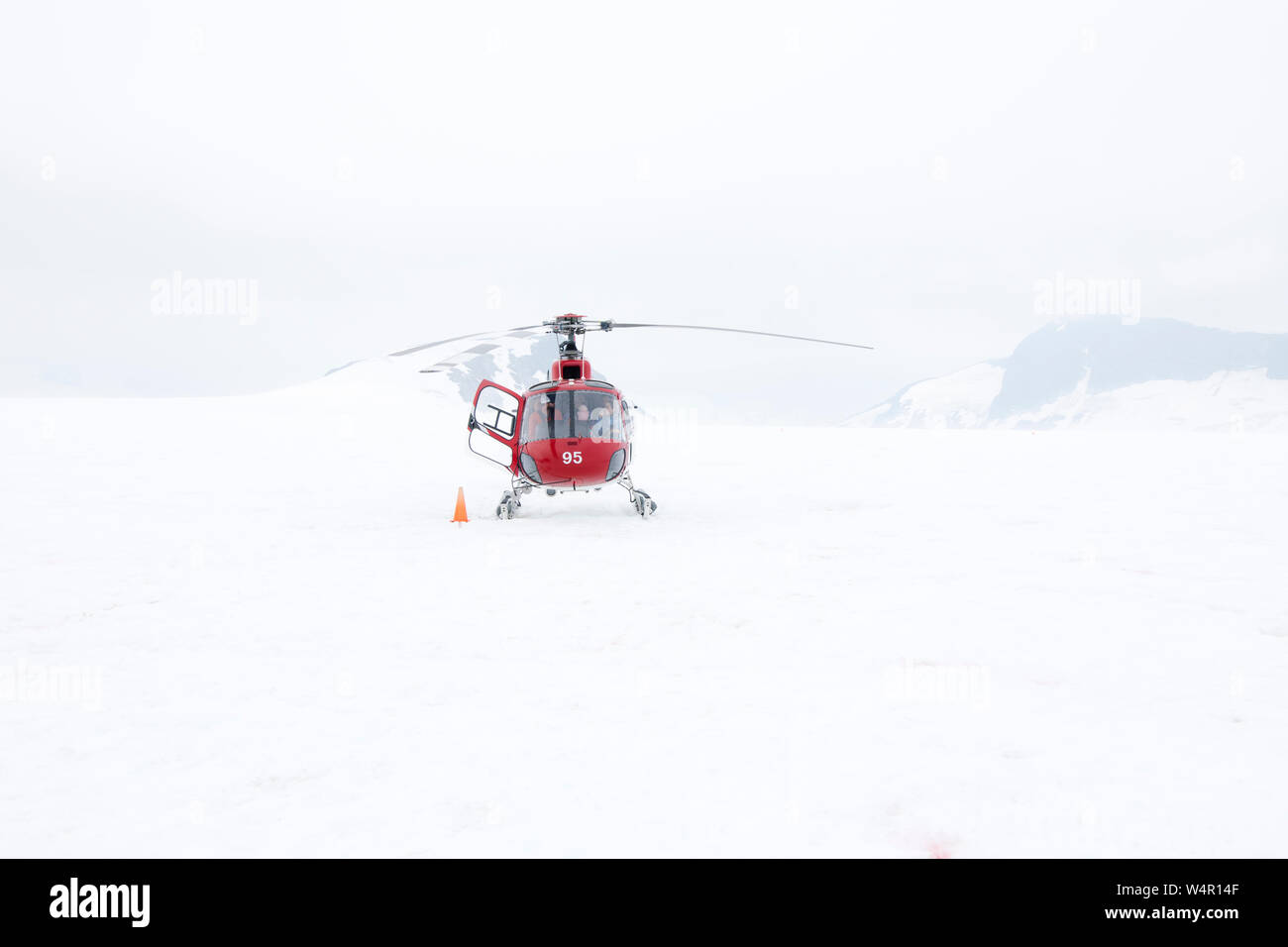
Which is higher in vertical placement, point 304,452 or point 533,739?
point 304,452

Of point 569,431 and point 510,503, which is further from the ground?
point 569,431

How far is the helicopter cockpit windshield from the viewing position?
12.3 m

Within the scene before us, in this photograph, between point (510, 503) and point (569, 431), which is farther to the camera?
point (510, 503)

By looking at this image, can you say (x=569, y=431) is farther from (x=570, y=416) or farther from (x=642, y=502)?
(x=642, y=502)

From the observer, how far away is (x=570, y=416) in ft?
40.4

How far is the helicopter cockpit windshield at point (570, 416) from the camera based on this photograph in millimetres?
12305

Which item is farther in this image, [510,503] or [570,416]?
[510,503]

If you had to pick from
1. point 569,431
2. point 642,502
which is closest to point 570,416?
point 569,431
